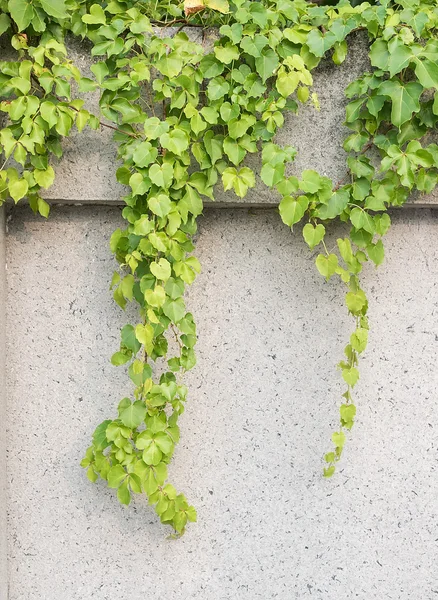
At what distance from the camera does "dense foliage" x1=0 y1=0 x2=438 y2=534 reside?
175 cm

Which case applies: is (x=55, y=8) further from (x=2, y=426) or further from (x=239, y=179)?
(x=2, y=426)

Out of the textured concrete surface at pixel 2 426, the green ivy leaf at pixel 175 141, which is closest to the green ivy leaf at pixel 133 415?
the textured concrete surface at pixel 2 426

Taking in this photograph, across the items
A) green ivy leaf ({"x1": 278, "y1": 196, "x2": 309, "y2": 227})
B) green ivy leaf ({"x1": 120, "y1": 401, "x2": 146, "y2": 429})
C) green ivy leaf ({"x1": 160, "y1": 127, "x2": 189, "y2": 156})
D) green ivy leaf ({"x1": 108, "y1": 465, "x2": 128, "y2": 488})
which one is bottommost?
green ivy leaf ({"x1": 108, "y1": 465, "x2": 128, "y2": 488})

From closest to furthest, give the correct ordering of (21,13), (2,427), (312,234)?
(21,13) < (312,234) < (2,427)

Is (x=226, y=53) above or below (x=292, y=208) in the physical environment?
above

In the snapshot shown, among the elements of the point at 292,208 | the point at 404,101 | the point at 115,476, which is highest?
the point at 404,101

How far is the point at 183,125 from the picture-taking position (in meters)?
1.80

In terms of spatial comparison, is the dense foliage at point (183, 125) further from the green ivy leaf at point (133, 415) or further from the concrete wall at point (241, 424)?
the concrete wall at point (241, 424)

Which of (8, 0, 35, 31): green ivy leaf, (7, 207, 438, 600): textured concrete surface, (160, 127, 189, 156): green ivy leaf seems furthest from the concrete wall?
(8, 0, 35, 31): green ivy leaf

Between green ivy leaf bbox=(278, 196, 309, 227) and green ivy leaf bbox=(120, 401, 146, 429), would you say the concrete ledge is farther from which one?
green ivy leaf bbox=(120, 401, 146, 429)

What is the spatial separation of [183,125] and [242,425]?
90 centimetres

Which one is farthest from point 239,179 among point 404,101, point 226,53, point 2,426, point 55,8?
point 2,426

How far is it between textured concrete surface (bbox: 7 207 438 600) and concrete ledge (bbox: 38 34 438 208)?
0.38 ft

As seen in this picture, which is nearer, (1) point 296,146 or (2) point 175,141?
(2) point 175,141
